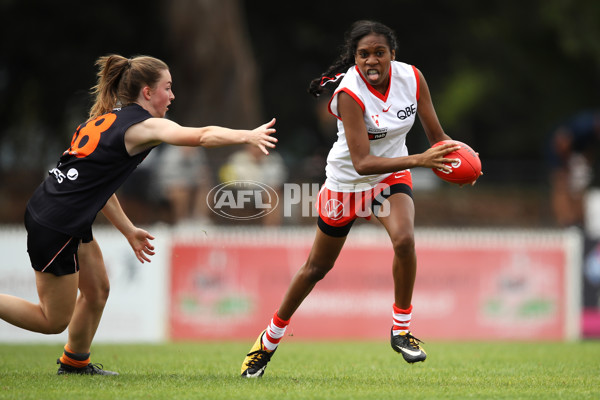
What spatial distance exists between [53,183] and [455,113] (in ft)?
113

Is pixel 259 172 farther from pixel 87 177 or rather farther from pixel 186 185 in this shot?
pixel 87 177

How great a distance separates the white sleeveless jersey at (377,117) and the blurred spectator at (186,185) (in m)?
5.75

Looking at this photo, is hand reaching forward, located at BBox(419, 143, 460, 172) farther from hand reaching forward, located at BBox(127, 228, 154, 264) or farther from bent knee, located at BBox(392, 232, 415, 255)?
hand reaching forward, located at BBox(127, 228, 154, 264)

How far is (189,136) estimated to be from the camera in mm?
4879

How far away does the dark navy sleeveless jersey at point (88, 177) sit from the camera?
5191 millimetres

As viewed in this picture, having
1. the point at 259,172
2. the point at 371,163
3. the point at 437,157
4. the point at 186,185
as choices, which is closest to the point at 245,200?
the point at 259,172

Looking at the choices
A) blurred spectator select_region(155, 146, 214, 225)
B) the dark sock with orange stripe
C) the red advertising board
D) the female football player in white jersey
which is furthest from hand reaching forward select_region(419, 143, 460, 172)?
blurred spectator select_region(155, 146, 214, 225)

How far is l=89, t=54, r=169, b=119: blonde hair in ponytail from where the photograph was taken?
212 inches

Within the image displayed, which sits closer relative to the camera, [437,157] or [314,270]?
[437,157]

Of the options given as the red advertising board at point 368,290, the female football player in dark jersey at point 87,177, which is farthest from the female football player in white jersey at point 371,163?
the red advertising board at point 368,290

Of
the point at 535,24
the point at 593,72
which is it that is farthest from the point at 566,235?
the point at 593,72

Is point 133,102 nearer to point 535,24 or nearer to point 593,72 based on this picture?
point 535,24

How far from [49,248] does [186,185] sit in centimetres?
635

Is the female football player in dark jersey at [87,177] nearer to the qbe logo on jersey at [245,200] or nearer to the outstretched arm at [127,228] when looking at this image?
the outstretched arm at [127,228]
